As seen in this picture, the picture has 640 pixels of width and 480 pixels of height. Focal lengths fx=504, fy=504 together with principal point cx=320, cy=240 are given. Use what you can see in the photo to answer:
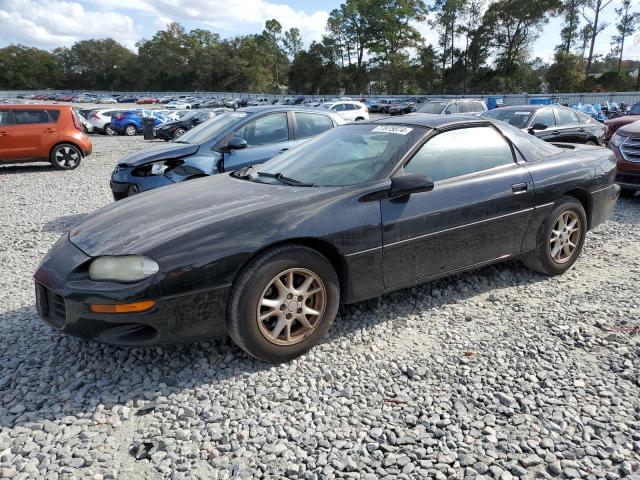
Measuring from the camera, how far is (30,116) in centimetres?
1202

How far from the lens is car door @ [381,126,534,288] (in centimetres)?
343

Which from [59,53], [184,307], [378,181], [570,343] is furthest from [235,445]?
[59,53]

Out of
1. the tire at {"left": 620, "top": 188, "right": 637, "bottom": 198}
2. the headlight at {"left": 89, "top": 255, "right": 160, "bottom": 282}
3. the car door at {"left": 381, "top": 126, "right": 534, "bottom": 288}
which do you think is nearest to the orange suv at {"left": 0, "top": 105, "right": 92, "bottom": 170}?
the headlight at {"left": 89, "top": 255, "right": 160, "bottom": 282}

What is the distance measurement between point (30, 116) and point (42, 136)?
515 millimetres

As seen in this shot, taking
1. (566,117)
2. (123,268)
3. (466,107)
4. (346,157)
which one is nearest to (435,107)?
(466,107)

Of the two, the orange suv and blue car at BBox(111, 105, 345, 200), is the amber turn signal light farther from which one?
the orange suv

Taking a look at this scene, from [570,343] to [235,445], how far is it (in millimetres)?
2274

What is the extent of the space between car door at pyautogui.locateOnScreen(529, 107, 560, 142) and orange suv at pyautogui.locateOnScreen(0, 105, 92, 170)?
1060 cm

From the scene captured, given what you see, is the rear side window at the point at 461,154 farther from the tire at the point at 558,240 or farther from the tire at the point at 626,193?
the tire at the point at 626,193

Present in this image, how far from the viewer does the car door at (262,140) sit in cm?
651

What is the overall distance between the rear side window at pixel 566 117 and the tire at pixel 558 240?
709 centimetres

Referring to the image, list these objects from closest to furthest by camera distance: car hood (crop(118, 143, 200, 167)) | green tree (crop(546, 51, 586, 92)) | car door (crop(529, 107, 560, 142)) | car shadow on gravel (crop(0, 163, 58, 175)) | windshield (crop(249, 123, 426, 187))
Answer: windshield (crop(249, 123, 426, 187))
car hood (crop(118, 143, 200, 167))
car door (crop(529, 107, 560, 142))
car shadow on gravel (crop(0, 163, 58, 175))
green tree (crop(546, 51, 586, 92))

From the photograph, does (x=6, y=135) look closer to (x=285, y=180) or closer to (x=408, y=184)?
(x=285, y=180)

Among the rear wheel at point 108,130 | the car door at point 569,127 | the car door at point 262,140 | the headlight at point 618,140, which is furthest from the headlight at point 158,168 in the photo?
the rear wheel at point 108,130
